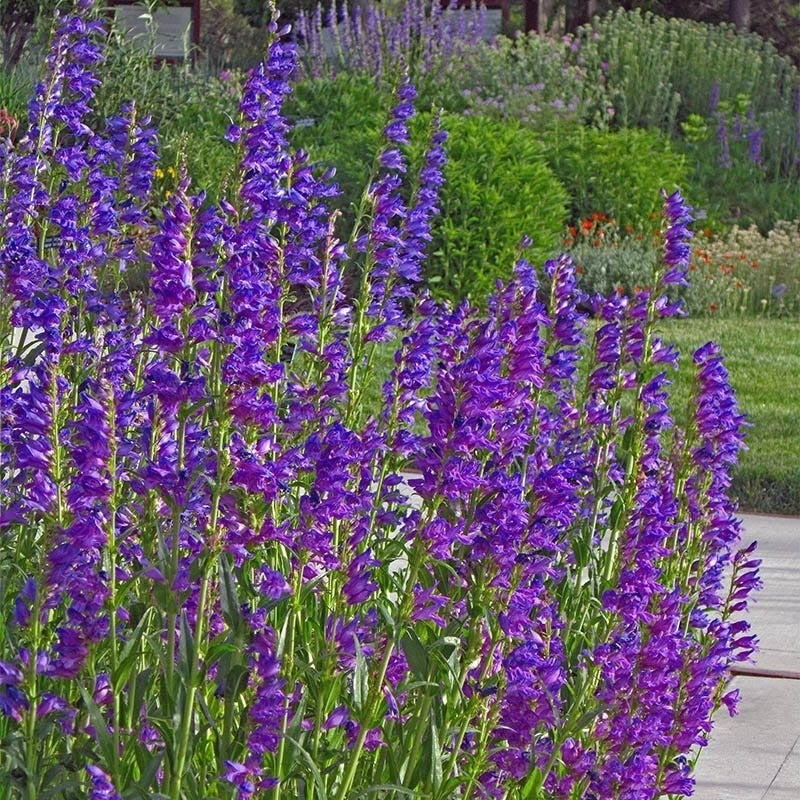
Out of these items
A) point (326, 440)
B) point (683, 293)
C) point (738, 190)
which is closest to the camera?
point (326, 440)

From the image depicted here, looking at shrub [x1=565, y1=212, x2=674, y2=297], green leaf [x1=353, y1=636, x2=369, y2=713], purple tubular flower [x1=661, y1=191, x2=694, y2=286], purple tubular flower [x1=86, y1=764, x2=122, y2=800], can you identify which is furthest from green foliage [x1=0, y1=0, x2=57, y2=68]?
purple tubular flower [x1=86, y1=764, x2=122, y2=800]

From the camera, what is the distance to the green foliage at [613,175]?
13.8 metres

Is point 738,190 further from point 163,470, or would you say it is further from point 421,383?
point 163,470

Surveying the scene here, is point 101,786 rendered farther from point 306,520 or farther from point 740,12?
point 740,12

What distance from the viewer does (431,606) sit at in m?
2.82

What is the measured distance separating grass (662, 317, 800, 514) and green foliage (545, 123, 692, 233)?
6.15ft

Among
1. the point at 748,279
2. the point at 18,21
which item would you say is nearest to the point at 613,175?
the point at 748,279

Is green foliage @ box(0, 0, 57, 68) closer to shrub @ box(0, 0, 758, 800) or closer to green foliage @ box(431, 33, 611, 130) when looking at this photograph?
green foliage @ box(431, 33, 611, 130)

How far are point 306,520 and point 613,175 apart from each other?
1152cm

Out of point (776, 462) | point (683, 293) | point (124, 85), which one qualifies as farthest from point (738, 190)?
point (776, 462)

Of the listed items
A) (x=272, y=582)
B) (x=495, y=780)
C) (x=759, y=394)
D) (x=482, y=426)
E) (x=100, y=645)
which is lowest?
(x=759, y=394)

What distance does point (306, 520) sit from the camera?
8.60 ft

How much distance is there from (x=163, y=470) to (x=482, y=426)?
2.31 ft

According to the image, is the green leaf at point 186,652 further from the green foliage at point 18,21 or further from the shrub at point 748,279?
the green foliage at point 18,21
